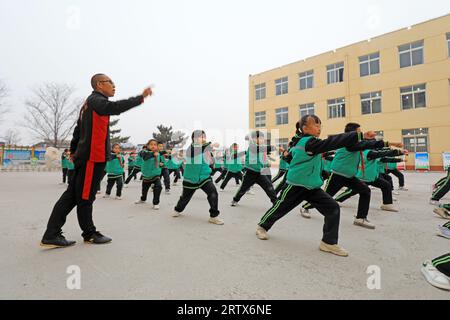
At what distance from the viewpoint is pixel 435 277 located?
2090mm

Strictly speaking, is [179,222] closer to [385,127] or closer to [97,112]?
[97,112]

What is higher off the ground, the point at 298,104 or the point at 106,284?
the point at 298,104

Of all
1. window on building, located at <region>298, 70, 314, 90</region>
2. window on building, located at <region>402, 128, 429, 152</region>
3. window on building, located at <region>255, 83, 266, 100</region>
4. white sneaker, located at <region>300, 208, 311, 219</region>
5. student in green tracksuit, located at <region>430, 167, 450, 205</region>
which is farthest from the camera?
window on building, located at <region>255, 83, 266, 100</region>

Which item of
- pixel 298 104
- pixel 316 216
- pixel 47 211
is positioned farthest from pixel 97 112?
pixel 298 104

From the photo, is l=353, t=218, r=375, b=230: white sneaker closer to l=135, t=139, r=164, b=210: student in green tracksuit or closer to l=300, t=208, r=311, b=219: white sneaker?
l=300, t=208, r=311, b=219: white sneaker

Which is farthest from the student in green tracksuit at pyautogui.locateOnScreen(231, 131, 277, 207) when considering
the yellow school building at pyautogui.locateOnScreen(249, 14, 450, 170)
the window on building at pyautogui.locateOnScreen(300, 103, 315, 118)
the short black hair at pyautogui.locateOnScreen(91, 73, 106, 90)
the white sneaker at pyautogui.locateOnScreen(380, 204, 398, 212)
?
the window on building at pyautogui.locateOnScreen(300, 103, 315, 118)

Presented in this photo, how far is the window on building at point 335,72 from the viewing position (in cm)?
2208

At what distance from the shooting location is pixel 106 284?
2033 mm

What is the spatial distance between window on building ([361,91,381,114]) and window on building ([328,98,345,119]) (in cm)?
156

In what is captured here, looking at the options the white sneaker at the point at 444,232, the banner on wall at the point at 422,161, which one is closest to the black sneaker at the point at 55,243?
the white sneaker at the point at 444,232

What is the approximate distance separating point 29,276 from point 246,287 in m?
1.87

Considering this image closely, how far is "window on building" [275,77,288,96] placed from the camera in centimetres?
2585

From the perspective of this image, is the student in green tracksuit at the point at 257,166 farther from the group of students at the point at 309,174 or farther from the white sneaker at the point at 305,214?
the white sneaker at the point at 305,214
